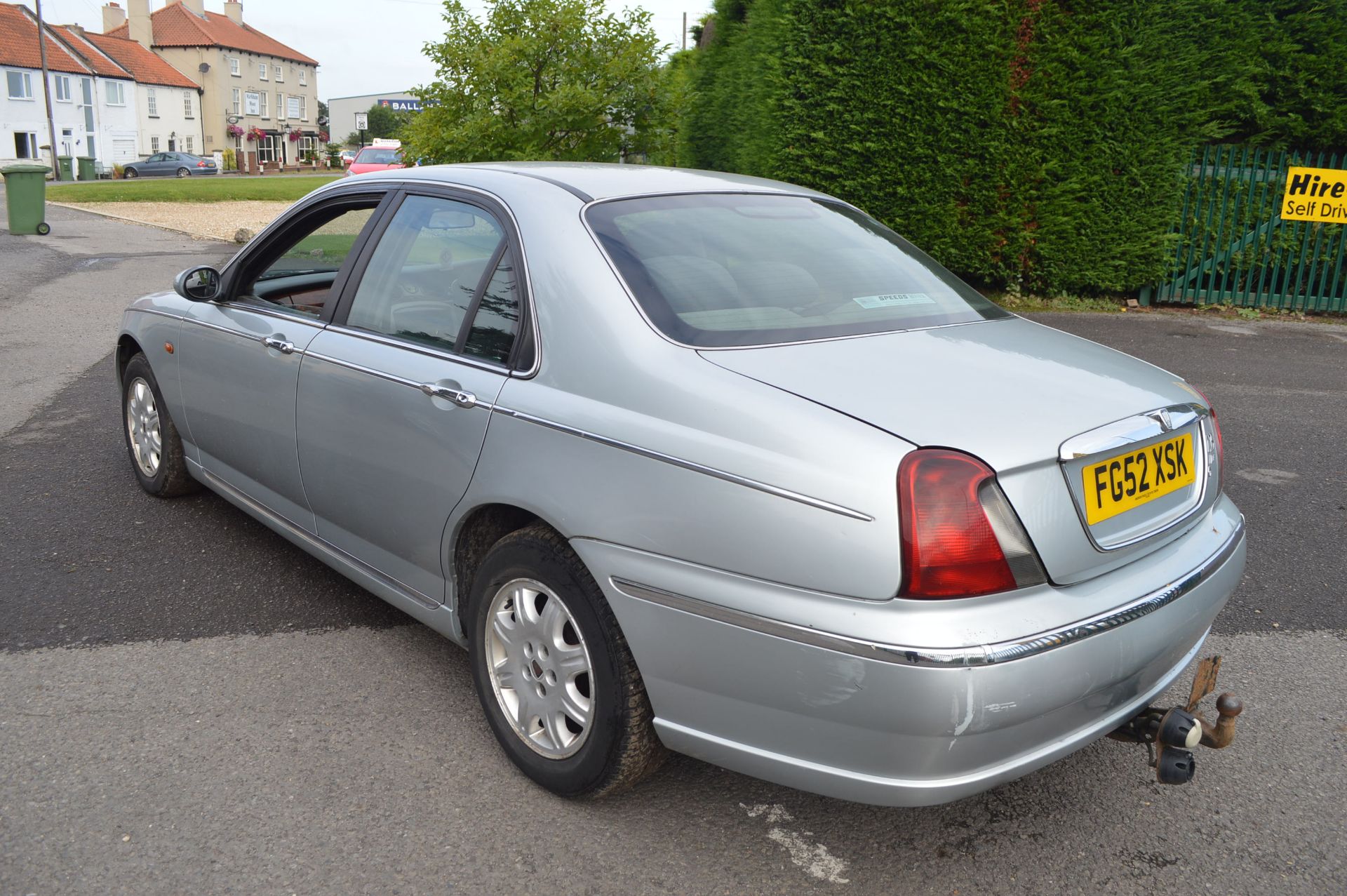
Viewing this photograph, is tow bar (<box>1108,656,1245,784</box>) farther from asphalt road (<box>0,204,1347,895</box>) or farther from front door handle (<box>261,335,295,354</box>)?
front door handle (<box>261,335,295,354</box>)

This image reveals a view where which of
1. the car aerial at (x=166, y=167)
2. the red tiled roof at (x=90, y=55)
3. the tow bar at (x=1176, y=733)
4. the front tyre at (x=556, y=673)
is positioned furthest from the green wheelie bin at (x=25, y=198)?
the red tiled roof at (x=90, y=55)

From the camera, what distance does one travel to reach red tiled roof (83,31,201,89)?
6756 cm

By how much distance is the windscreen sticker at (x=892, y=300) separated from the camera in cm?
295

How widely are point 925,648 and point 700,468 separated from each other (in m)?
0.58

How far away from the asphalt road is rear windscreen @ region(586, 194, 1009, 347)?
640 mm

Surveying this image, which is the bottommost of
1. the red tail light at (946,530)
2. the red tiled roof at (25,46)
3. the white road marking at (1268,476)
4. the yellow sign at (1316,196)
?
the white road marking at (1268,476)

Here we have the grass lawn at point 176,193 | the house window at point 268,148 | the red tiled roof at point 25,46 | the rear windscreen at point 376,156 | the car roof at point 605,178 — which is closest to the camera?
the car roof at point 605,178

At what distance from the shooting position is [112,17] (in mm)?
77812

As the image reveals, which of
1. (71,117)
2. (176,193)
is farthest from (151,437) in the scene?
(71,117)

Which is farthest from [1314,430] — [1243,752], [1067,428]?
[1067,428]

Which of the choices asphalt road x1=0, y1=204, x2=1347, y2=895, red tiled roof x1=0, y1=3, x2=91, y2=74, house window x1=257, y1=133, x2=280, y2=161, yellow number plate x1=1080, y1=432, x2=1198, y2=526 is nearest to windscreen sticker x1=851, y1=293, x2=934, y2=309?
asphalt road x1=0, y1=204, x2=1347, y2=895

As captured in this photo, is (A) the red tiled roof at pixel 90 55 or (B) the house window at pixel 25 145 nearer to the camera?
(B) the house window at pixel 25 145

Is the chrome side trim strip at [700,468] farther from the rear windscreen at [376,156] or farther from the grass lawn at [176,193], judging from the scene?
the grass lawn at [176,193]

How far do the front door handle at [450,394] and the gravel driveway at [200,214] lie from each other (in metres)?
17.1
